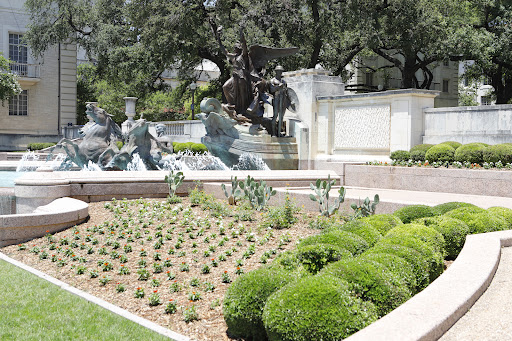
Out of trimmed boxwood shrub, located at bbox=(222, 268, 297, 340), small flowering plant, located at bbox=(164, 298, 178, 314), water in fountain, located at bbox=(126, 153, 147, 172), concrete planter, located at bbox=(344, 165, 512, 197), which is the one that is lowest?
small flowering plant, located at bbox=(164, 298, 178, 314)

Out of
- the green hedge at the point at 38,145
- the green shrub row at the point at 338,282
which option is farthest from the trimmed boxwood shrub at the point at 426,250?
the green hedge at the point at 38,145

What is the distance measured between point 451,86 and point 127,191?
48.5 m

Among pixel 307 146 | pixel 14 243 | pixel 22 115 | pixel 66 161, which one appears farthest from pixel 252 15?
pixel 14 243

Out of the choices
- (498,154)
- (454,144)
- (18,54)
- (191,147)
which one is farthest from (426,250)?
(18,54)

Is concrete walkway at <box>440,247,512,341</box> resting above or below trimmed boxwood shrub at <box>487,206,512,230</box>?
below

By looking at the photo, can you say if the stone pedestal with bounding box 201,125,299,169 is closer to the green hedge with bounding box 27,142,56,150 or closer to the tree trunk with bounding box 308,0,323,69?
the tree trunk with bounding box 308,0,323,69

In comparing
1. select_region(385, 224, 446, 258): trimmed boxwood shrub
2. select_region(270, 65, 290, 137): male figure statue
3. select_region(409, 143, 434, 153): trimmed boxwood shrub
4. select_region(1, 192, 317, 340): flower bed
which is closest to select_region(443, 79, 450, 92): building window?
select_region(270, 65, 290, 137): male figure statue

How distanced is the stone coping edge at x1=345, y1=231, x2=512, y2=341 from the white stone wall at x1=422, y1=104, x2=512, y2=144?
11.9m

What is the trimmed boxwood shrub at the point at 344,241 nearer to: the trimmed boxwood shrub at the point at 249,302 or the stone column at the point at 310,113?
the trimmed boxwood shrub at the point at 249,302

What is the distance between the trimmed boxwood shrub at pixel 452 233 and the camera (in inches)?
277

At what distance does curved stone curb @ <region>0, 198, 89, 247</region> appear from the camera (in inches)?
364

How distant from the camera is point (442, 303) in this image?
173 inches

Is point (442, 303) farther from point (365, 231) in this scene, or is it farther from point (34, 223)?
point (34, 223)

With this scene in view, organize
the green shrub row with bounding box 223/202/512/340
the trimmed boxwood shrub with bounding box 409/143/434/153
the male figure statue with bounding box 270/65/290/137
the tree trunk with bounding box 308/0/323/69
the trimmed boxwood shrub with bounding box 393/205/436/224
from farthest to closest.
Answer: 1. the tree trunk with bounding box 308/0/323/69
2. the male figure statue with bounding box 270/65/290/137
3. the trimmed boxwood shrub with bounding box 409/143/434/153
4. the trimmed boxwood shrub with bounding box 393/205/436/224
5. the green shrub row with bounding box 223/202/512/340
